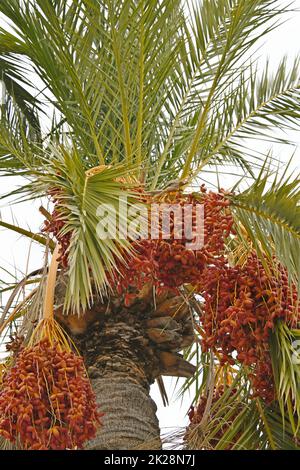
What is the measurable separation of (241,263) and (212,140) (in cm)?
161

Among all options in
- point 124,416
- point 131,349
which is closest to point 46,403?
point 124,416

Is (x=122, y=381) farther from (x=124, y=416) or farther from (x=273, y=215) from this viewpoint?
(x=273, y=215)

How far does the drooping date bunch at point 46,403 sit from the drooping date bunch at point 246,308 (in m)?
0.74

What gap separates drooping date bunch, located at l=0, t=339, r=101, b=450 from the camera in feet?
15.7

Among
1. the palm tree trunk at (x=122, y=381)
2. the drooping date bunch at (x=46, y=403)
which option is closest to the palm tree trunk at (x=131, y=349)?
the palm tree trunk at (x=122, y=381)

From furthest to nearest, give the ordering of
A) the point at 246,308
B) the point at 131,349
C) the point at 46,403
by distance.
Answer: the point at 131,349, the point at 246,308, the point at 46,403

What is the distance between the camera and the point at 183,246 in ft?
15.9

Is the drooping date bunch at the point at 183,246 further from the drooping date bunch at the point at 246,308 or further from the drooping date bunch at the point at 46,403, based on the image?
the drooping date bunch at the point at 46,403

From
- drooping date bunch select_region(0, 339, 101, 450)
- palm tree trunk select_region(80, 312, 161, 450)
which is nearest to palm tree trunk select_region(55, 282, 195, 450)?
palm tree trunk select_region(80, 312, 161, 450)

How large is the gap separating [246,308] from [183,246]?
0.49 metres

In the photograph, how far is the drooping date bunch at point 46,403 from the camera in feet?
15.7

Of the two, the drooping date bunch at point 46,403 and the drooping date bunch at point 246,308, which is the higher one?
the drooping date bunch at point 246,308
